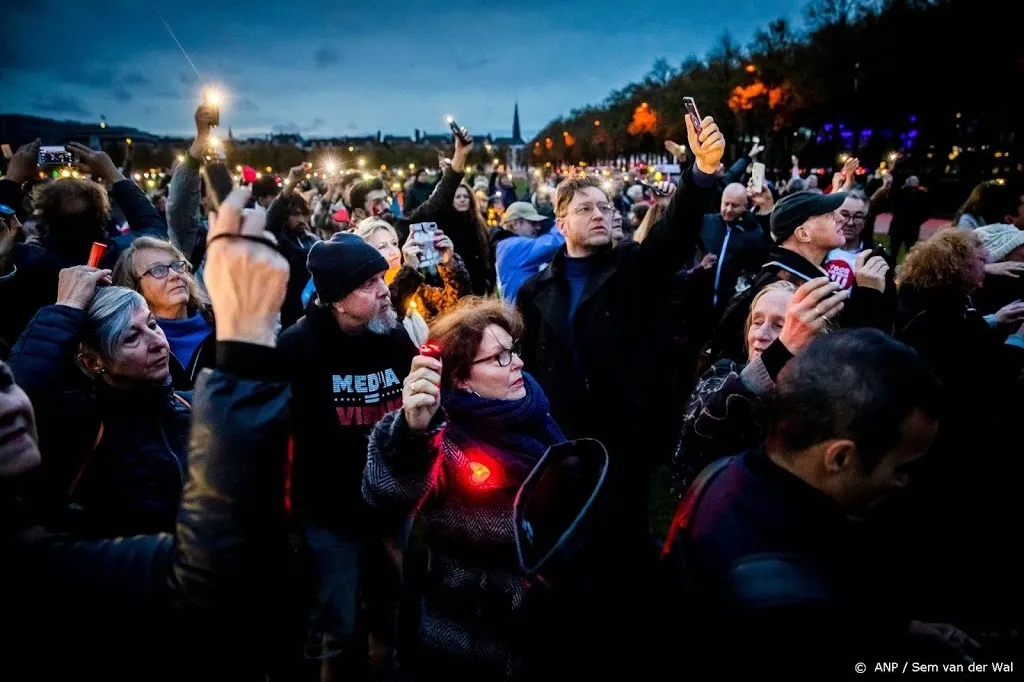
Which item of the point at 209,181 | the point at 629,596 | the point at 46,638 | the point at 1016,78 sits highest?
the point at 1016,78

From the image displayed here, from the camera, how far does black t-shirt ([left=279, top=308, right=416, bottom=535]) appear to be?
9.07ft

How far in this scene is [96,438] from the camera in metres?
2.04

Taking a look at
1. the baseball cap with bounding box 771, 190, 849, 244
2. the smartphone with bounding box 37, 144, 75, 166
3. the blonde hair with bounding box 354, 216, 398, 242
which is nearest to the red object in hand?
the blonde hair with bounding box 354, 216, 398, 242

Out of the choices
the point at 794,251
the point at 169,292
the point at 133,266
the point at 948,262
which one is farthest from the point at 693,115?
the point at 133,266

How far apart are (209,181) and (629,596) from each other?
1467mm

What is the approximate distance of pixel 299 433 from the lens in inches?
109

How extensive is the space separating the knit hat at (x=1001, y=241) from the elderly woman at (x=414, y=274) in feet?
12.8

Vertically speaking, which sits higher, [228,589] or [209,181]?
[209,181]

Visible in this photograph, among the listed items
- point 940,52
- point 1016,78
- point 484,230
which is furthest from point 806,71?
point 484,230

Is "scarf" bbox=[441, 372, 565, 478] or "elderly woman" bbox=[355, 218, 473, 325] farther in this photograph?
"elderly woman" bbox=[355, 218, 473, 325]

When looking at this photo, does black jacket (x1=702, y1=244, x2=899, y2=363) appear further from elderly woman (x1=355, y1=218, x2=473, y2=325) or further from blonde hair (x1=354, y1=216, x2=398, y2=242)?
blonde hair (x1=354, y1=216, x2=398, y2=242)

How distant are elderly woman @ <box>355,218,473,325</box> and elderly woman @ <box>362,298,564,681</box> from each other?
1749mm

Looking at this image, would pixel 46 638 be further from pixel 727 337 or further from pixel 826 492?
pixel 727 337

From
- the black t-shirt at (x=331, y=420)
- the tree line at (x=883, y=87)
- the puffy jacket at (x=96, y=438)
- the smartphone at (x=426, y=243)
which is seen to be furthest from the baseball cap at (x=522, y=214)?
the tree line at (x=883, y=87)
